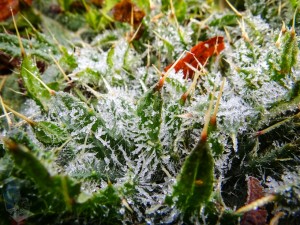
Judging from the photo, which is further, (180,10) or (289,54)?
(180,10)

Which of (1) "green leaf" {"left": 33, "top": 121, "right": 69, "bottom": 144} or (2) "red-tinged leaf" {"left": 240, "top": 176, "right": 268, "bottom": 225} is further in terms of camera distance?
(1) "green leaf" {"left": 33, "top": 121, "right": 69, "bottom": 144}

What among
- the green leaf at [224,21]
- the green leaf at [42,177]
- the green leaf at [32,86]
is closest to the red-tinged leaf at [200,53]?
the green leaf at [224,21]

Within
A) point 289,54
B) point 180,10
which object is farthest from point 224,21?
point 289,54

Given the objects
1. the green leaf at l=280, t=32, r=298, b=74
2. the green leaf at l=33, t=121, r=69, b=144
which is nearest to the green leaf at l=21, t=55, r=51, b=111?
the green leaf at l=33, t=121, r=69, b=144

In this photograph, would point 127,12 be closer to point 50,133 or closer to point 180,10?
point 180,10

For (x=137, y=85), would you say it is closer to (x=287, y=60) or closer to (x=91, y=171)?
(x=91, y=171)

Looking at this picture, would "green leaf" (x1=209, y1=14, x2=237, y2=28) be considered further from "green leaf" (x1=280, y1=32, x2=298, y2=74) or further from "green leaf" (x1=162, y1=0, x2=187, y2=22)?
"green leaf" (x1=280, y1=32, x2=298, y2=74)

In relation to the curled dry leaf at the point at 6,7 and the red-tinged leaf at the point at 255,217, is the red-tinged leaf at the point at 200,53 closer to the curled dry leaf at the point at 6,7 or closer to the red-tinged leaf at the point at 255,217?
the red-tinged leaf at the point at 255,217
